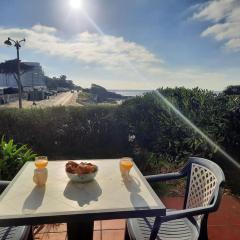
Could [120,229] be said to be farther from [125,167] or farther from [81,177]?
[81,177]

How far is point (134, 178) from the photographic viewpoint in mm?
2895

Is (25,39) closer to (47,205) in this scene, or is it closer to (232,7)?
(232,7)

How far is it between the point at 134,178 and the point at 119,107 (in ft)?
17.9

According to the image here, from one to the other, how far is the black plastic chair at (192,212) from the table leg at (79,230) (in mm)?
408

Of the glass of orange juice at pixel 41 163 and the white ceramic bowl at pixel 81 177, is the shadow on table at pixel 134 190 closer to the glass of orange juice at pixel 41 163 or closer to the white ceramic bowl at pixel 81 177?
the white ceramic bowl at pixel 81 177

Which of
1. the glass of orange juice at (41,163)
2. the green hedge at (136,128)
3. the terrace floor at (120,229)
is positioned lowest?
the terrace floor at (120,229)

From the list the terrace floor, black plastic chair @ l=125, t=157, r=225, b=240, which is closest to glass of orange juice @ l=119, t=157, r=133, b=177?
black plastic chair @ l=125, t=157, r=225, b=240

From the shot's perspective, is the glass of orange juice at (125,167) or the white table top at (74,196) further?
the glass of orange juice at (125,167)

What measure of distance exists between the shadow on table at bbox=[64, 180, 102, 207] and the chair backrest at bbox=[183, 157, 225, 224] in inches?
37.3

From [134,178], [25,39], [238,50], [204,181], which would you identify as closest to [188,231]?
[204,181]

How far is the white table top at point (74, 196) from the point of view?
6.99 ft

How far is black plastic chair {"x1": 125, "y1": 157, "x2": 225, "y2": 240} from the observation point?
2.38 metres

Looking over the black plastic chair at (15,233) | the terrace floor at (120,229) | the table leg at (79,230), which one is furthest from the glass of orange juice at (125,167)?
the terrace floor at (120,229)

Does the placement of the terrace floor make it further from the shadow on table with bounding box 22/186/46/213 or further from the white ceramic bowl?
the shadow on table with bounding box 22/186/46/213
